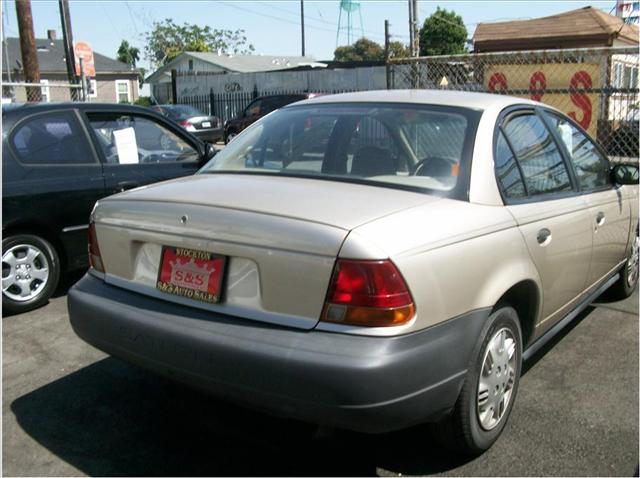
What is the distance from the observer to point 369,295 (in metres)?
2.39

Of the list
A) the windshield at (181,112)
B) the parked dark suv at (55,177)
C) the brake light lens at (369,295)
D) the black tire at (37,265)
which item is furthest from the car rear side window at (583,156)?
the windshield at (181,112)

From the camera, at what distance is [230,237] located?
8.59ft

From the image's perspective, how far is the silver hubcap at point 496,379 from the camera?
9.46 feet

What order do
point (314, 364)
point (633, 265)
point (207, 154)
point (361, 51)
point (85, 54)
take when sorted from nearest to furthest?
point (314, 364), point (633, 265), point (207, 154), point (85, 54), point (361, 51)

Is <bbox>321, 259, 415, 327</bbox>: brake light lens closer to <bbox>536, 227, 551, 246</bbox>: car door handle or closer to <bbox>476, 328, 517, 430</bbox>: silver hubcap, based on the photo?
<bbox>476, 328, 517, 430</bbox>: silver hubcap

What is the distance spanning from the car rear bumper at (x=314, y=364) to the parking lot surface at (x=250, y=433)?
51cm

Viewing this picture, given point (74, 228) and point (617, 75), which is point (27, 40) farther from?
point (617, 75)

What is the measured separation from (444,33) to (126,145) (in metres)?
50.6

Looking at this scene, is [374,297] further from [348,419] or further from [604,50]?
[604,50]

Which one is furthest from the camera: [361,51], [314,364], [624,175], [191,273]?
[361,51]

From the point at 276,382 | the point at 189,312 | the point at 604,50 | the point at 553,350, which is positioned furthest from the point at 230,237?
the point at 604,50

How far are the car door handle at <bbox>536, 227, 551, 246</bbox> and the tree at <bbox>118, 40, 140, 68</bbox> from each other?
284 ft

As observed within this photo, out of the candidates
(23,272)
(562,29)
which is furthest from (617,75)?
(23,272)

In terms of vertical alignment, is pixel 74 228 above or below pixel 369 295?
below
